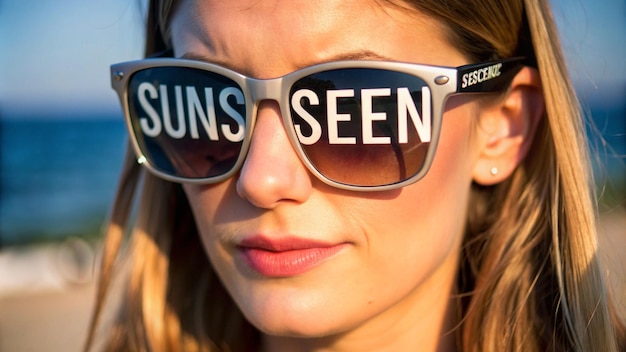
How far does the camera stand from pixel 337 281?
1665 mm

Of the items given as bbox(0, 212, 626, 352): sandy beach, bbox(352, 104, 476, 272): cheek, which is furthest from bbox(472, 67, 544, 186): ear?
bbox(0, 212, 626, 352): sandy beach

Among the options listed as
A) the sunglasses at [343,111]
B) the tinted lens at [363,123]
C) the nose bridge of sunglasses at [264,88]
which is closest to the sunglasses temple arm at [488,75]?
the sunglasses at [343,111]

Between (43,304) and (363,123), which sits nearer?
(363,123)

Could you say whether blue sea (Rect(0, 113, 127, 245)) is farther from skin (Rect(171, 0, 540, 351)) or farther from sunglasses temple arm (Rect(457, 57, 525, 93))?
sunglasses temple arm (Rect(457, 57, 525, 93))

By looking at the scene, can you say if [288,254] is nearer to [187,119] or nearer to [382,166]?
[382,166]

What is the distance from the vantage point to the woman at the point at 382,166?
1.56 meters

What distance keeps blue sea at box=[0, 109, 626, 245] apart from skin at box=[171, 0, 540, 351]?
538cm

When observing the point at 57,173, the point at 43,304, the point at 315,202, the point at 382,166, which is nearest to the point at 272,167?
the point at 315,202

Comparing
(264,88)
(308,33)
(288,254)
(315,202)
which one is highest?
(308,33)

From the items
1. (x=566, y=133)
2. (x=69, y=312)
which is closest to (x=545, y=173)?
(x=566, y=133)

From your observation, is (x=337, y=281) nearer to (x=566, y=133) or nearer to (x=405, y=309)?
(x=405, y=309)

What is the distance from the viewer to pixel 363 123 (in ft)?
5.10

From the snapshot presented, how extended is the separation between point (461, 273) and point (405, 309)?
29 centimetres

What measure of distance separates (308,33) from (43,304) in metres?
7.03
